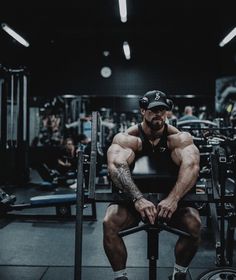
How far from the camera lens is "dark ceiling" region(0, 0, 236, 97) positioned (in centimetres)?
698

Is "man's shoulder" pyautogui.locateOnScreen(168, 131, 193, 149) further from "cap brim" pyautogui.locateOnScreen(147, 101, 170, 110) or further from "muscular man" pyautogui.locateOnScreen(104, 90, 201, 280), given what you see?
"cap brim" pyautogui.locateOnScreen(147, 101, 170, 110)

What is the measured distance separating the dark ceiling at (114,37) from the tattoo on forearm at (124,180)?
5.13m

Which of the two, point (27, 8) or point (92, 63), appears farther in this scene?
point (92, 63)

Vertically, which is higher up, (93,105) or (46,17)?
(46,17)

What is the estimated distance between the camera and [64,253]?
9.97 feet

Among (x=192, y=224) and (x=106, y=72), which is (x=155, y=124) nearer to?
(x=192, y=224)

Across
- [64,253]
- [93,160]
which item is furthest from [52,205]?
[93,160]

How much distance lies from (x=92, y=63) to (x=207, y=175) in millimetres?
7340

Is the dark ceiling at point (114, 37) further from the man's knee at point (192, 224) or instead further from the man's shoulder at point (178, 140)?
the man's knee at point (192, 224)

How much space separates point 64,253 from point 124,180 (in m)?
1.29

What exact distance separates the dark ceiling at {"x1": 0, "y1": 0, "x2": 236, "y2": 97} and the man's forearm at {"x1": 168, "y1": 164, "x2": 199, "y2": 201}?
5.12m

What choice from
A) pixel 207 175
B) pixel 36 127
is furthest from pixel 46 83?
pixel 207 175

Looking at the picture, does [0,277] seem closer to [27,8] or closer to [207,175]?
[207,175]

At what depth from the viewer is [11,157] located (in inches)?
275
